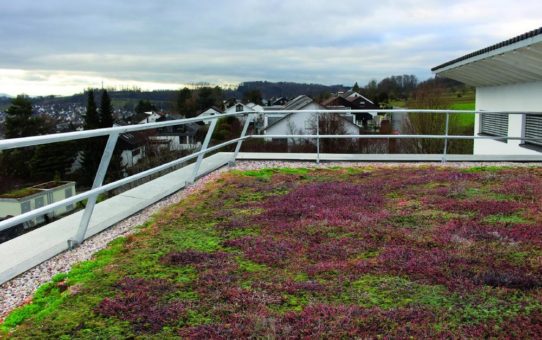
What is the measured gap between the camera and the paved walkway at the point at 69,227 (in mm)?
3457

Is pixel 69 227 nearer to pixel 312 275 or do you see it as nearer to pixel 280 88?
pixel 312 275

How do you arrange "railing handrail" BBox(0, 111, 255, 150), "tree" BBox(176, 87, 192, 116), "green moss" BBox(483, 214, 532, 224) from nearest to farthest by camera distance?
"railing handrail" BBox(0, 111, 255, 150)
"green moss" BBox(483, 214, 532, 224)
"tree" BBox(176, 87, 192, 116)

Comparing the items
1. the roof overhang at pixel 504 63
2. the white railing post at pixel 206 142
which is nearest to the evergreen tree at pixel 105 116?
the white railing post at pixel 206 142

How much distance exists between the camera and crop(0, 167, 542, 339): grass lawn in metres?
2.48

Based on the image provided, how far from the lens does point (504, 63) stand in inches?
438

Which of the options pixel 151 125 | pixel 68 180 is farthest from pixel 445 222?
pixel 68 180

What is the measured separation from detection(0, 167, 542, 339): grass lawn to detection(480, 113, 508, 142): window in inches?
392

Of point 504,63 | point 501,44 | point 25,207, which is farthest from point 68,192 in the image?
point 504,63

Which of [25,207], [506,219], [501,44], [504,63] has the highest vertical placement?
[501,44]

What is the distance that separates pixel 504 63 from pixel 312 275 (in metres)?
10.3

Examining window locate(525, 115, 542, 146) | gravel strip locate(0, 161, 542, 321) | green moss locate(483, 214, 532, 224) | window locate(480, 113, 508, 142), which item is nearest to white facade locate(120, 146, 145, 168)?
gravel strip locate(0, 161, 542, 321)

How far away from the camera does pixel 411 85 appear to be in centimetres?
3619

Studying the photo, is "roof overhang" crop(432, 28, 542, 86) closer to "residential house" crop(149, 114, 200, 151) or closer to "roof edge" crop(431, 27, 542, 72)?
"roof edge" crop(431, 27, 542, 72)

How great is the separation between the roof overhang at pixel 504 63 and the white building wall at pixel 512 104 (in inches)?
8.9
